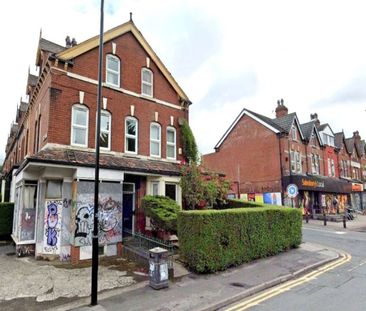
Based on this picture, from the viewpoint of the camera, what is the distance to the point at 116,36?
15656 mm

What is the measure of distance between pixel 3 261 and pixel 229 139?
28782mm

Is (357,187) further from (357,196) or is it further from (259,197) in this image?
(259,197)

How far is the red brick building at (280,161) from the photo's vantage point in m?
31.0

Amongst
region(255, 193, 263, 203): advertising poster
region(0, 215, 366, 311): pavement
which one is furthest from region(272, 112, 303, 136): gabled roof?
region(0, 215, 366, 311): pavement

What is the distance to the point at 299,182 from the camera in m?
29.7

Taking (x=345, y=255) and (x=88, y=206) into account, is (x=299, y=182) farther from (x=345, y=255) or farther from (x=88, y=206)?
(x=88, y=206)

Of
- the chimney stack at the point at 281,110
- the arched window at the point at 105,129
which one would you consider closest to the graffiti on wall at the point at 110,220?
the arched window at the point at 105,129

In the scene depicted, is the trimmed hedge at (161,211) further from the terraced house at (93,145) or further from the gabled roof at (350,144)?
the gabled roof at (350,144)

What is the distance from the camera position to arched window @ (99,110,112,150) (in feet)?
47.1

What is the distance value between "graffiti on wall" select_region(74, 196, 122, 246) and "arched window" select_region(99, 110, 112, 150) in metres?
2.92

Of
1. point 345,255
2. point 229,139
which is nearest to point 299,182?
point 229,139

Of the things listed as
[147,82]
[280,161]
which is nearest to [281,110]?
[280,161]

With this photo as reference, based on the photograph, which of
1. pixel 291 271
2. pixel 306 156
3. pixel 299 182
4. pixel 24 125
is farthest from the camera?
pixel 306 156

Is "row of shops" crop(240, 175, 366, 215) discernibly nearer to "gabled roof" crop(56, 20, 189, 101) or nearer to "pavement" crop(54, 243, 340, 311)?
"gabled roof" crop(56, 20, 189, 101)
